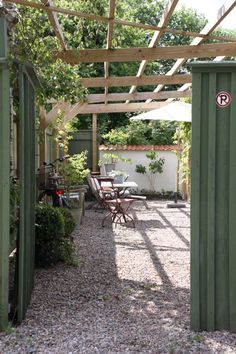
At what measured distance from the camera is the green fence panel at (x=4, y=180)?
319 centimetres

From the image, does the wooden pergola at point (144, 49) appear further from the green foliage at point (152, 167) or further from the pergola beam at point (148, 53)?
the green foliage at point (152, 167)

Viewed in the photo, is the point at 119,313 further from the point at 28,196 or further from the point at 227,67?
the point at 227,67

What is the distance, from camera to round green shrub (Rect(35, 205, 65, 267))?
5027 millimetres

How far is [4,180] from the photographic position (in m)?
3.21

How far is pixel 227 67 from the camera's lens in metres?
3.10

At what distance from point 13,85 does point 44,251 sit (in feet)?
5.82

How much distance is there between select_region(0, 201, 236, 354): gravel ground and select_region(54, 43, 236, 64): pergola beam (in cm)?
269

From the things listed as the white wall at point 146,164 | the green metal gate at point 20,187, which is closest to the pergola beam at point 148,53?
the green metal gate at point 20,187

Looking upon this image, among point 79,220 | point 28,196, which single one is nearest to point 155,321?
point 28,196

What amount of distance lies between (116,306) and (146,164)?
11.0 meters

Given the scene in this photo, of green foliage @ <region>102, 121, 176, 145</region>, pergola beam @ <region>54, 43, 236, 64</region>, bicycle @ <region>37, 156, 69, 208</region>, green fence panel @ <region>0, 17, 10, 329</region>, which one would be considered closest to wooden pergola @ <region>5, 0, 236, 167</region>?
pergola beam @ <region>54, 43, 236, 64</region>

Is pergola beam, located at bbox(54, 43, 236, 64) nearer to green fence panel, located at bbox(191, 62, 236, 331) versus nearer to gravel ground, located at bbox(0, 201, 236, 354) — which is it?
gravel ground, located at bbox(0, 201, 236, 354)

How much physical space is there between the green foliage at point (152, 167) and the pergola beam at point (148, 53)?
25.0 ft

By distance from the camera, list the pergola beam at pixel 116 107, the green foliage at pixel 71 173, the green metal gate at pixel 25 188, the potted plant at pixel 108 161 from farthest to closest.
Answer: the potted plant at pixel 108 161 < the pergola beam at pixel 116 107 < the green foliage at pixel 71 173 < the green metal gate at pixel 25 188
